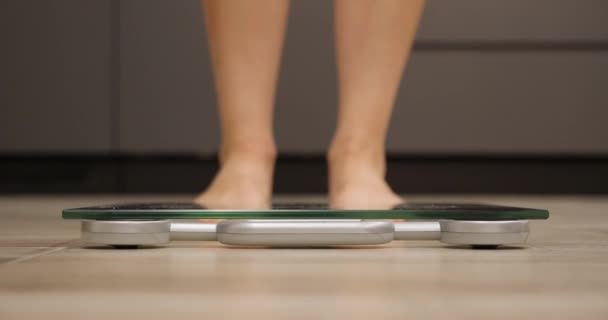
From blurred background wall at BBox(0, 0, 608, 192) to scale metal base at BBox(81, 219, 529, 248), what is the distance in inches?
51.0

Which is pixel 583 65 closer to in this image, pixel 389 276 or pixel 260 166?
pixel 260 166

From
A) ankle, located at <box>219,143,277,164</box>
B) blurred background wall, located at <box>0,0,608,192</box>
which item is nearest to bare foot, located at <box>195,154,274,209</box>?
ankle, located at <box>219,143,277,164</box>

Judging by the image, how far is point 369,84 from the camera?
3.21ft

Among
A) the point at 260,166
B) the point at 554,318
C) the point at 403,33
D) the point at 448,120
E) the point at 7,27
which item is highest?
the point at 7,27

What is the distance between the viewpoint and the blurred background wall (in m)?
1.92

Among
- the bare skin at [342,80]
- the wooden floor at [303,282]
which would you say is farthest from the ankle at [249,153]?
the wooden floor at [303,282]

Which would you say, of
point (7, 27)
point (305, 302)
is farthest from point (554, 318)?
point (7, 27)

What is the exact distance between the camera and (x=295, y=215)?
64cm

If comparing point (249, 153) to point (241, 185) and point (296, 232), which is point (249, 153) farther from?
point (296, 232)

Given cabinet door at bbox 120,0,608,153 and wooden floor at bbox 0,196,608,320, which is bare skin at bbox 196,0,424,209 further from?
cabinet door at bbox 120,0,608,153

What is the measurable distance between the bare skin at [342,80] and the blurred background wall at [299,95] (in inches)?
36.5

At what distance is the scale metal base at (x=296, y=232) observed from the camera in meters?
0.60

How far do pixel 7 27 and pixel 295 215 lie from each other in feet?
4.85

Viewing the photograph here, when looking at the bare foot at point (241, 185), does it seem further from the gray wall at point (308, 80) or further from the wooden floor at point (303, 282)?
the gray wall at point (308, 80)
